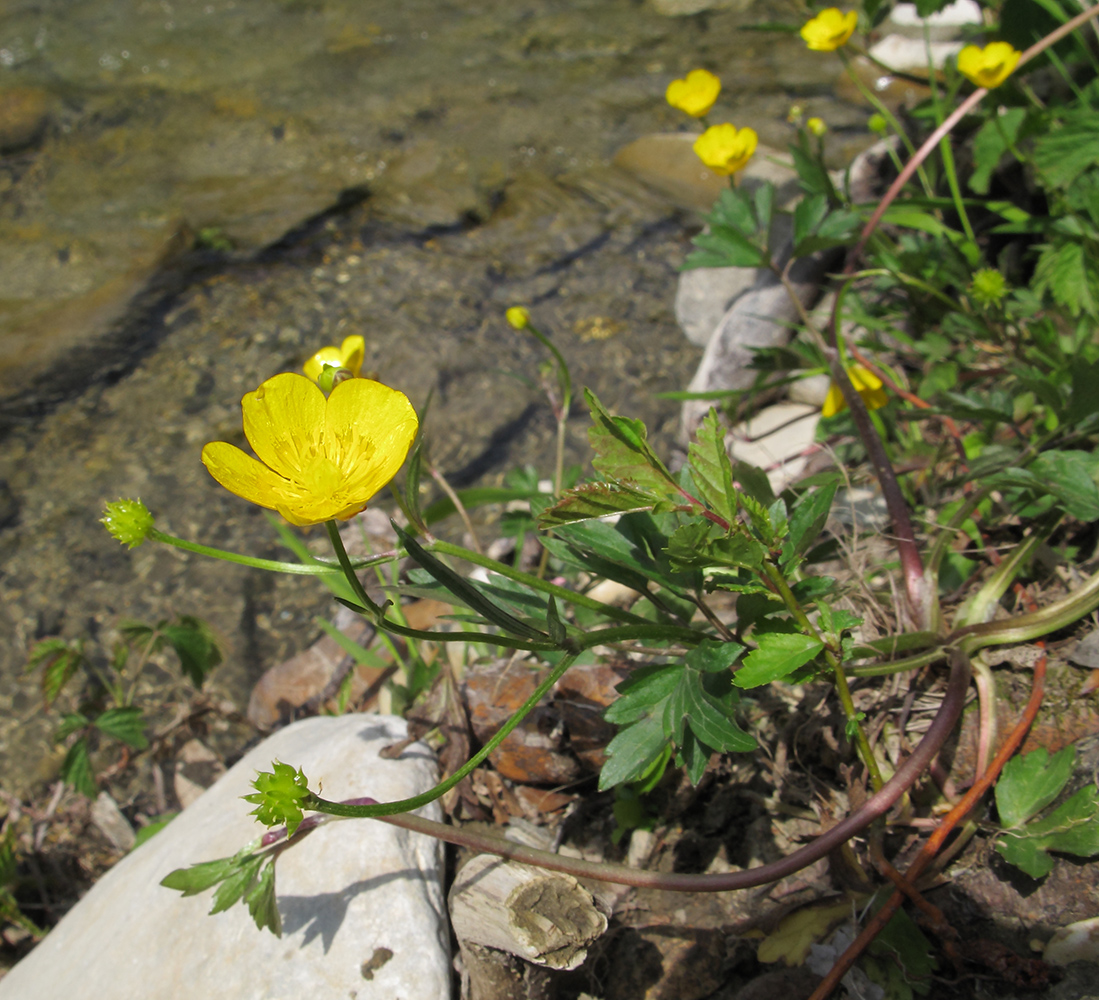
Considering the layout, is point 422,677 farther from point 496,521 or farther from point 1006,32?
point 1006,32

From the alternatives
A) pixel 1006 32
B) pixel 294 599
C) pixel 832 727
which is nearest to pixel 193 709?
pixel 294 599

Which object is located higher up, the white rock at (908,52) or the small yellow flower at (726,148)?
the small yellow flower at (726,148)

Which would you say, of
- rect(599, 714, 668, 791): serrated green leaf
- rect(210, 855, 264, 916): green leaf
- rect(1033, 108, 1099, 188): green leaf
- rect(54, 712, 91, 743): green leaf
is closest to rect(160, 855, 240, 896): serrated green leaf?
rect(210, 855, 264, 916): green leaf

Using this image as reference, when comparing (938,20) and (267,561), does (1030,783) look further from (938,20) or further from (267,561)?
(938,20)

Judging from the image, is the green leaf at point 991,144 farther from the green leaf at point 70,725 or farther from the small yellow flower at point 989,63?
the green leaf at point 70,725

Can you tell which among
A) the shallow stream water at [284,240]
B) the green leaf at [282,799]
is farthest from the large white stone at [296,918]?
the shallow stream water at [284,240]
